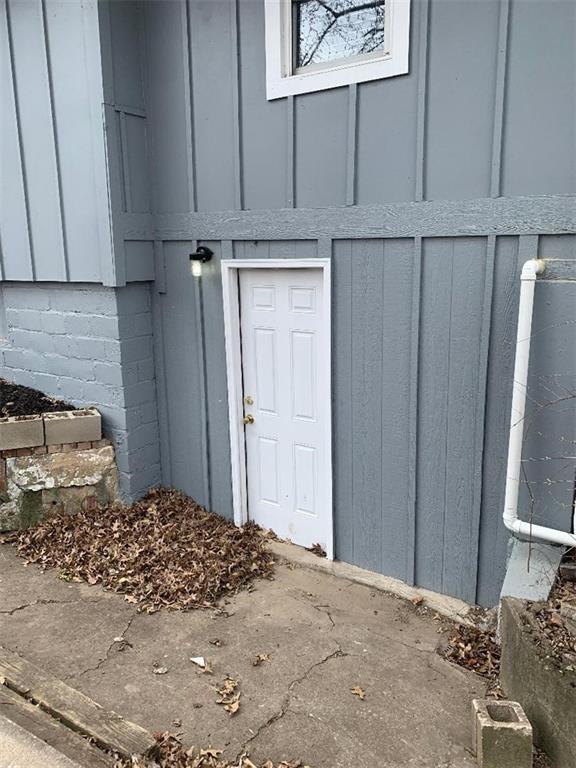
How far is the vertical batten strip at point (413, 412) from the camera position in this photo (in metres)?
4.15

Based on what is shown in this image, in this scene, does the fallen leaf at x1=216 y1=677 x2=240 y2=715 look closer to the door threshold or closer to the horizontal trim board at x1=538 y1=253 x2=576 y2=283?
the door threshold

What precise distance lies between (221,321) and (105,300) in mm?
1094

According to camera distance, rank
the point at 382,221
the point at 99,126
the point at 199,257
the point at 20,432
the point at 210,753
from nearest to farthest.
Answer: the point at 210,753 < the point at 382,221 < the point at 99,126 < the point at 199,257 < the point at 20,432

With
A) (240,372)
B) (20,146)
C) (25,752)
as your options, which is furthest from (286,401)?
(20,146)

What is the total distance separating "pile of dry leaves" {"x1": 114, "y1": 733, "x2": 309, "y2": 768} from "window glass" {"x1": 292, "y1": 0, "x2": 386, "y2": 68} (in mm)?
4351

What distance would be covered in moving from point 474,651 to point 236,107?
14.1 feet

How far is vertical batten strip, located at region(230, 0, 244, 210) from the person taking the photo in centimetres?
465

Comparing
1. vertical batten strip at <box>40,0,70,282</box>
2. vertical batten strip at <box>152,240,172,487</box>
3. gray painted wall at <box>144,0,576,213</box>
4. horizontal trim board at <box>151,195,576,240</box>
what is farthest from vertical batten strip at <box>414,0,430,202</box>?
vertical batten strip at <box>40,0,70,282</box>

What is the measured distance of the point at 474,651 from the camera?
3.88m

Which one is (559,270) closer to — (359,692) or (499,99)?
(499,99)

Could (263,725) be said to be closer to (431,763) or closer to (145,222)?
(431,763)

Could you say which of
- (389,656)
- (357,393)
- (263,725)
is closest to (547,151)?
(357,393)

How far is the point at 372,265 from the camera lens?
4.35 m

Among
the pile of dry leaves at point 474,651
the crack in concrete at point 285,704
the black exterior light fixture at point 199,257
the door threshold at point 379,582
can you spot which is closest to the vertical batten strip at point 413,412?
the door threshold at point 379,582
